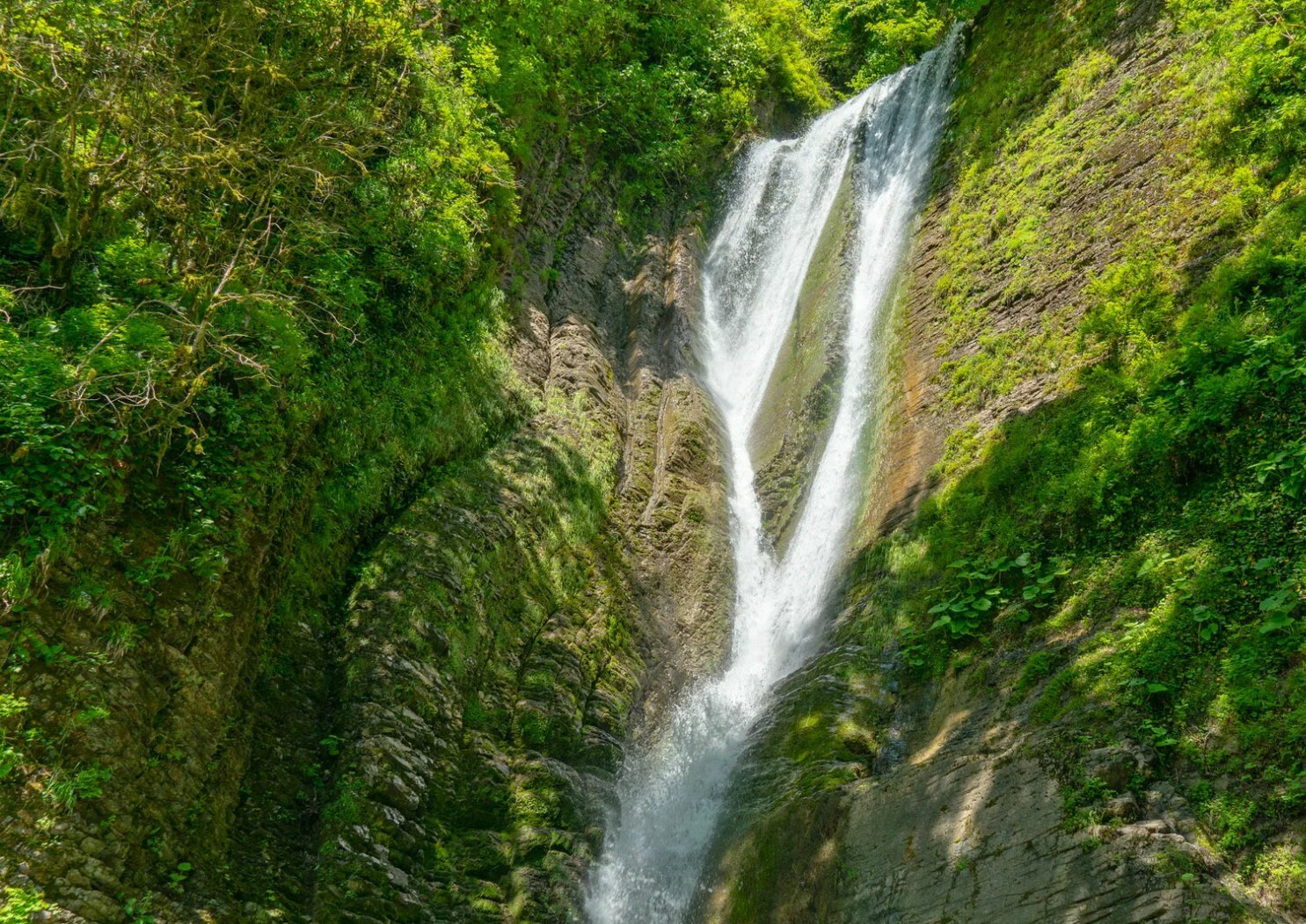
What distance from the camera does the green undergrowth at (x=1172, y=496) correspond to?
5039mm

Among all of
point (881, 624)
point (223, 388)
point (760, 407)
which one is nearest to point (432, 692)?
point (223, 388)

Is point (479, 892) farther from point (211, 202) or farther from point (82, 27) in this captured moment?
point (82, 27)

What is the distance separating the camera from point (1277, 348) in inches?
240

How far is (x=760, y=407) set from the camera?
14586 millimetres

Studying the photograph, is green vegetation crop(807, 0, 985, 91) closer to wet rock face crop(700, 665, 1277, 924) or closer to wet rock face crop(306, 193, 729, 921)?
wet rock face crop(306, 193, 729, 921)

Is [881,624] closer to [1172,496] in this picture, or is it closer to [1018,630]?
[1018,630]

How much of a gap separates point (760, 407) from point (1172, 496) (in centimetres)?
855

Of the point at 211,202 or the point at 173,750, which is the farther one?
the point at 211,202

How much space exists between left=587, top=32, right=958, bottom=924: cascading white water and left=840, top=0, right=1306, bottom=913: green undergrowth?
1685 millimetres

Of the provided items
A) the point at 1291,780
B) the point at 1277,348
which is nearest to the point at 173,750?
the point at 1291,780

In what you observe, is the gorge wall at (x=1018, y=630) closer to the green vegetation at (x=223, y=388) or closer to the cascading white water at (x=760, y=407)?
the cascading white water at (x=760, y=407)

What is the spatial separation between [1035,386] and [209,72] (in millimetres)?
8972

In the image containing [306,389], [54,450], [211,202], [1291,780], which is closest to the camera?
[1291,780]

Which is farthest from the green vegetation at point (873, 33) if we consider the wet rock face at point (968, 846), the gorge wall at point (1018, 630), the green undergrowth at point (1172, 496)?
the wet rock face at point (968, 846)
